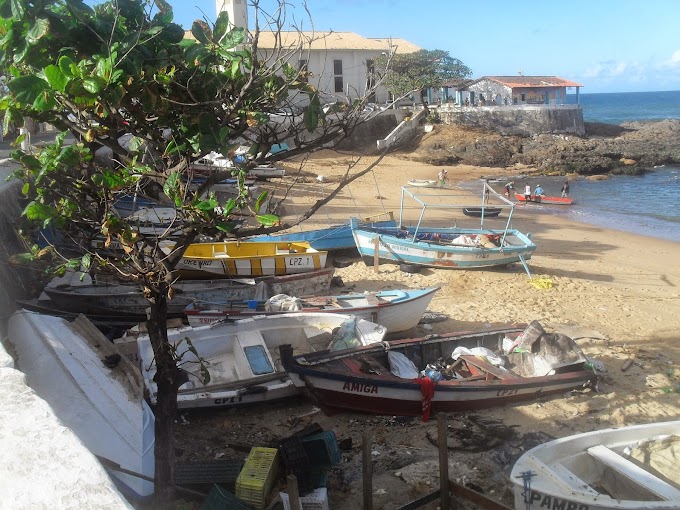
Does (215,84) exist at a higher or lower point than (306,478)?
higher

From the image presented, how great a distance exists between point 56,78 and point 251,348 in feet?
19.7

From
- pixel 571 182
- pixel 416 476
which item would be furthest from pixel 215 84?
pixel 571 182

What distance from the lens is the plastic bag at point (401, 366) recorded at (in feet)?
30.0

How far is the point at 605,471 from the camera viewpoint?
6547 millimetres

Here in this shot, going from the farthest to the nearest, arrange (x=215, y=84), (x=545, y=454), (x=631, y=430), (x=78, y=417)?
(x=631, y=430) < (x=545, y=454) < (x=78, y=417) < (x=215, y=84)

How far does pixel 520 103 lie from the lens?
5291 cm

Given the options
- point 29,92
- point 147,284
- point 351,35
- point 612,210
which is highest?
point 351,35

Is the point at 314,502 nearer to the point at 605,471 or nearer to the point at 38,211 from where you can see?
the point at 605,471

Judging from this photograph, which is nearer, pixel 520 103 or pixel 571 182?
pixel 571 182

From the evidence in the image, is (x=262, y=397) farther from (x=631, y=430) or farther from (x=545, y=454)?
(x=631, y=430)

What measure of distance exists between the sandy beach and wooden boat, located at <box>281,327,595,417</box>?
0.89 feet

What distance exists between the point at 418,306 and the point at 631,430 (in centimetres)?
477

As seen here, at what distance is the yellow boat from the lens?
13578 mm

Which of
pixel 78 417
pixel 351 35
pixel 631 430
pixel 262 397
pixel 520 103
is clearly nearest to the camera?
pixel 78 417
